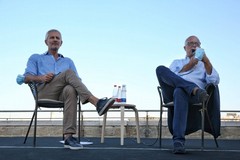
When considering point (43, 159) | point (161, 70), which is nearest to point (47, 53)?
point (161, 70)

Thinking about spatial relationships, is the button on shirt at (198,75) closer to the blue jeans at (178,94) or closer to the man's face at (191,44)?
the man's face at (191,44)

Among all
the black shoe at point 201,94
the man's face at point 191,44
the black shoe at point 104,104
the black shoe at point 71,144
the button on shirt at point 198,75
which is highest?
the man's face at point 191,44

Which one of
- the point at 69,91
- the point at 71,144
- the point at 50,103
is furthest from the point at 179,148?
the point at 50,103

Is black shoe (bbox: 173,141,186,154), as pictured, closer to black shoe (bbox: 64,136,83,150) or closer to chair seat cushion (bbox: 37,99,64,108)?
black shoe (bbox: 64,136,83,150)

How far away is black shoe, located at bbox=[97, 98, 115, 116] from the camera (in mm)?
2797

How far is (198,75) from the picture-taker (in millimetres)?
3230

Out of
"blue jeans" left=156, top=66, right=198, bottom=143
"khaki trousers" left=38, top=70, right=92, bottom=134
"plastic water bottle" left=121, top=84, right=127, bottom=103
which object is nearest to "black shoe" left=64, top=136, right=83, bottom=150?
"khaki trousers" left=38, top=70, right=92, bottom=134

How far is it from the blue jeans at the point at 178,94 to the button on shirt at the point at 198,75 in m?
0.28

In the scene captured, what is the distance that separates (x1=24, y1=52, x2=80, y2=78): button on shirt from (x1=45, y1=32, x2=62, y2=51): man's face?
0.09m

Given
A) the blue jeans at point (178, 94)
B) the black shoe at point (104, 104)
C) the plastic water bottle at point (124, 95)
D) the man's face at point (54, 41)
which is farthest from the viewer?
the plastic water bottle at point (124, 95)

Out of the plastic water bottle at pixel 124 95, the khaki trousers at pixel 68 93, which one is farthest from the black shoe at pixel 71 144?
the plastic water bottle at pixel 124 95

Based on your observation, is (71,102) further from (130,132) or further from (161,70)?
(130,132)

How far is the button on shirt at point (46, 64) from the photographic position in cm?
342

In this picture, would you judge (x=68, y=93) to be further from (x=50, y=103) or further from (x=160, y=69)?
(x=160, y=69)
